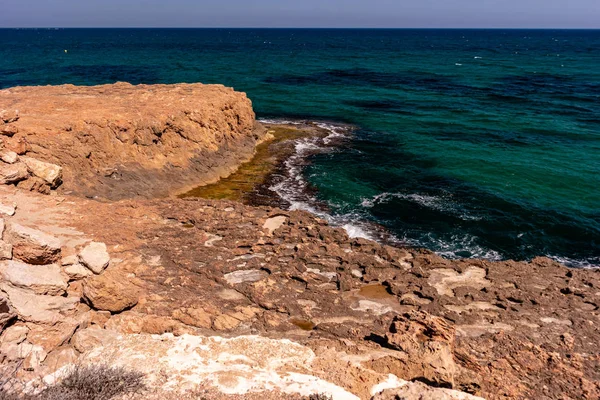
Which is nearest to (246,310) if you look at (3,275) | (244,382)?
(244,382)

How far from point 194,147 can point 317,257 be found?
1385cm

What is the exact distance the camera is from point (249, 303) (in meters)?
12.6

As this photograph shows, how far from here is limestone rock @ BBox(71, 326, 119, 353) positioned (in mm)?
9734

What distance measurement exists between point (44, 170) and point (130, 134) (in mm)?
5521

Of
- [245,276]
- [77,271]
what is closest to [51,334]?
[77,271]

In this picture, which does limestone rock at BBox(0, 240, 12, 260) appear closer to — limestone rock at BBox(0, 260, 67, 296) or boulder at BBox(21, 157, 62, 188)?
limestone rock at BBox(0, 260, 67, 296)

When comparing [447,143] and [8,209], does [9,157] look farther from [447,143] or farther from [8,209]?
[447,143]

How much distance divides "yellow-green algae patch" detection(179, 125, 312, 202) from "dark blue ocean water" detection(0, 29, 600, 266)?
2.45m

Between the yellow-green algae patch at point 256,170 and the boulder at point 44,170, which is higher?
the boulder at point 44,170

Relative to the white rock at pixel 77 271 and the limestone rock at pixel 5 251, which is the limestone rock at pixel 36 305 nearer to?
the white rock at pixel 77 271

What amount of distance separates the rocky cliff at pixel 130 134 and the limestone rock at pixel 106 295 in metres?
8.68

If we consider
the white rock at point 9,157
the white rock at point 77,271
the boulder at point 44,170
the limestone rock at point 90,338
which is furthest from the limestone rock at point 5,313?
the white rock at point 9,157

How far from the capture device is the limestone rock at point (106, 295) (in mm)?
11141

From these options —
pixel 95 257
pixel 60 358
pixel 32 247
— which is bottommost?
pixel 60 358
